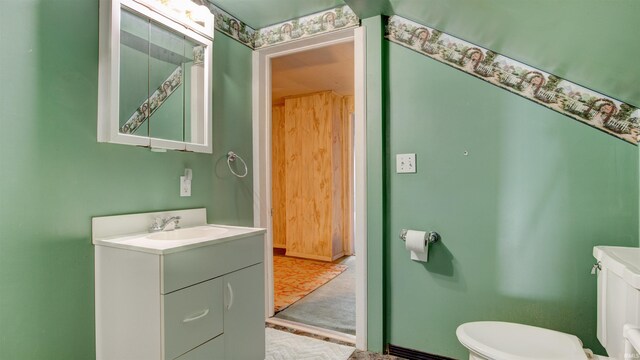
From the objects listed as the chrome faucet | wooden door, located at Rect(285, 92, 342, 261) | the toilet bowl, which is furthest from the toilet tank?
wooden door, located at Rect(285, 92, 342, 261)

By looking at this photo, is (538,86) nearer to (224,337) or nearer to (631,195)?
(631,195)

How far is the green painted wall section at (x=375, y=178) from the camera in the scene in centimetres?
179

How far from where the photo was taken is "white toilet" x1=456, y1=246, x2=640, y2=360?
3.17 feet

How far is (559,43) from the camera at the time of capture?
4.17 feet

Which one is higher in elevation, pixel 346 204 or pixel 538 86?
pixel 538 86

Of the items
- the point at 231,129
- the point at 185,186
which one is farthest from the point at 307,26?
the point at 185,186

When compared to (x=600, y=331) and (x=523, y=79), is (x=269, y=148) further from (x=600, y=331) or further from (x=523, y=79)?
(x=600, y=331)

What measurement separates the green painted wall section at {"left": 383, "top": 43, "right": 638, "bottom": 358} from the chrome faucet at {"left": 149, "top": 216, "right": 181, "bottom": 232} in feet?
3.82

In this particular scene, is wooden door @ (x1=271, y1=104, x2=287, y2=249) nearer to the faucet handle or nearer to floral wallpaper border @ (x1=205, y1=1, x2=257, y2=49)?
floral wallpaper border @ (x1=205, y1=1, x2=257, y2=49)

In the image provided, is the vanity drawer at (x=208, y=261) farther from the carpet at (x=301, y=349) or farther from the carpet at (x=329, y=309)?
the carpet at (x=329, y=309)

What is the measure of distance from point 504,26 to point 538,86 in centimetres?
36

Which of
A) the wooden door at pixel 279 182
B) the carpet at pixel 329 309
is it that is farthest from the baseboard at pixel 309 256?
the carpet at pixel 329 309

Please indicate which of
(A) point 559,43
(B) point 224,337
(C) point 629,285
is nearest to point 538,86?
(A) point 559,43

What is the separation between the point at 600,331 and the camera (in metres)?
1.21
